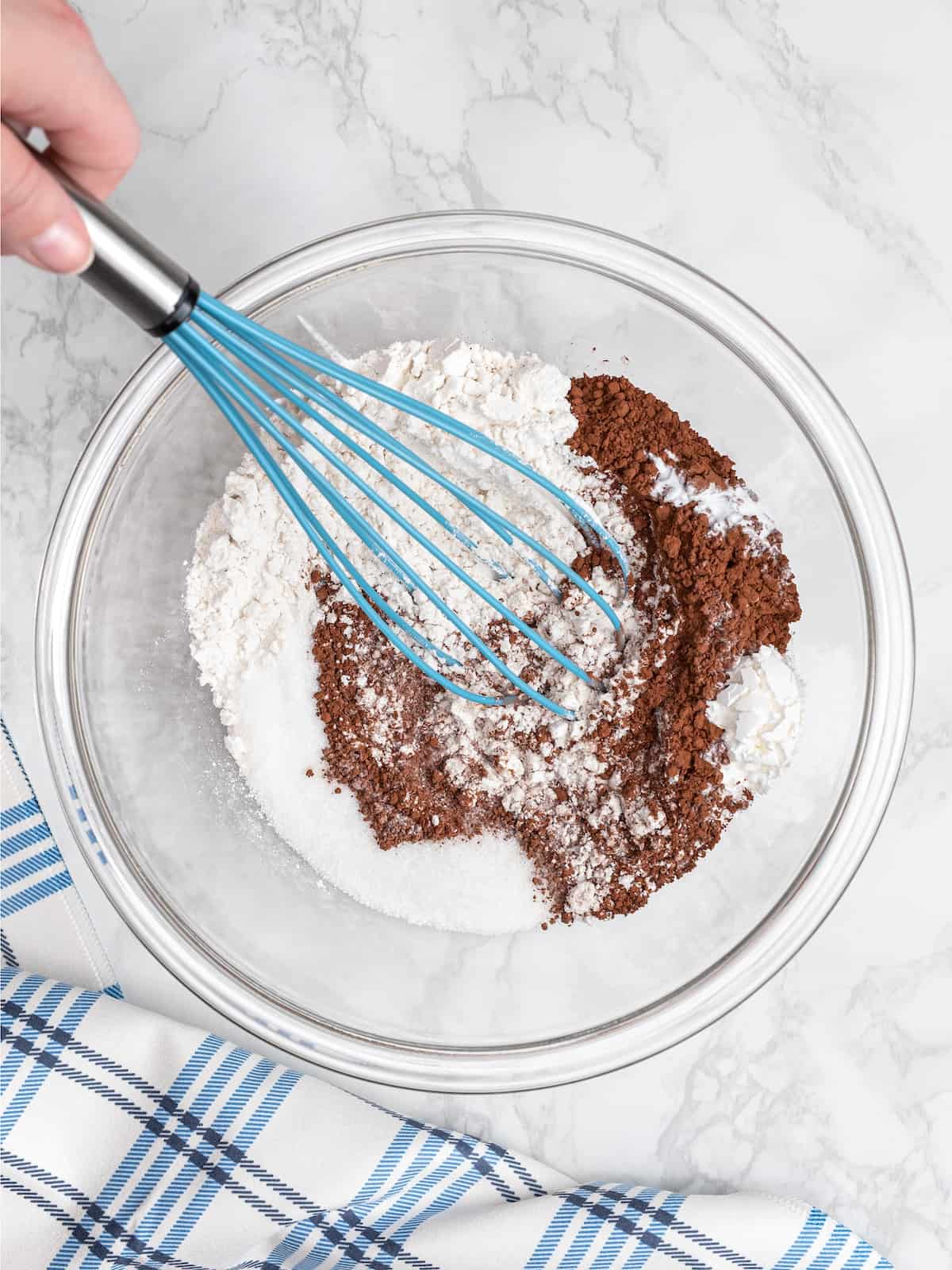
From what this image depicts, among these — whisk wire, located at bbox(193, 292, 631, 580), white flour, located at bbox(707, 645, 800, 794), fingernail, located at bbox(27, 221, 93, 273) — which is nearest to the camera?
fingernail, located at bbox(27, 221, 93, 273)

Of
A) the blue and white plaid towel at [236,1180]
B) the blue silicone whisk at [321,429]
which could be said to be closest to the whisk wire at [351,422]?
the blue silicone whisk at [321,429]

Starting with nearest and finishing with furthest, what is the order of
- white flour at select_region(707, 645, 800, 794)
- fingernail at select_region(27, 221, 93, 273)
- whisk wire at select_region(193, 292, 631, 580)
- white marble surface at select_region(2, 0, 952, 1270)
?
1. fingernail at select_region(27, 221, 93, 273)
2. whisk wire at select_region(193, 292, 631, 580)
3. white flour at select_region(707, 645, 800, 794)
4. white marble surface at select_region(2, 0, 952, 1270)

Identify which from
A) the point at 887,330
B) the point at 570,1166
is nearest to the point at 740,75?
the point at 887,330

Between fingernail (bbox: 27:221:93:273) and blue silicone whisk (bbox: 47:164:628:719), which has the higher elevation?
blue silicone whisk (bbox: 47:164:628:719)

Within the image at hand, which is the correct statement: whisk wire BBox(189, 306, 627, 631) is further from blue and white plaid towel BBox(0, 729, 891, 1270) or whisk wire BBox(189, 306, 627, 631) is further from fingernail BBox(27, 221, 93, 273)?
blue and white plaid towel BBox(0, 729, 891, 1270)

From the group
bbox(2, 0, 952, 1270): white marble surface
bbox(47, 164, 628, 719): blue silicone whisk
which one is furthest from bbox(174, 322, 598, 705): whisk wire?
bbox(2, 0, 952, 1270): white marble surface

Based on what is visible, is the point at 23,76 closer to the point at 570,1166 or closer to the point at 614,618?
the point at 614,618

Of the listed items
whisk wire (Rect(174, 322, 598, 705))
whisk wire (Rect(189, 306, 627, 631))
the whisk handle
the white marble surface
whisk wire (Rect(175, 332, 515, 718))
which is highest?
the white marble surface

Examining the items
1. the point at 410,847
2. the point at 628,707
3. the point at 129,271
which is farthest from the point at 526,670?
the point at 129,271

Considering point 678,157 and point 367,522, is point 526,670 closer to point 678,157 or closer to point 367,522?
point 367,522
